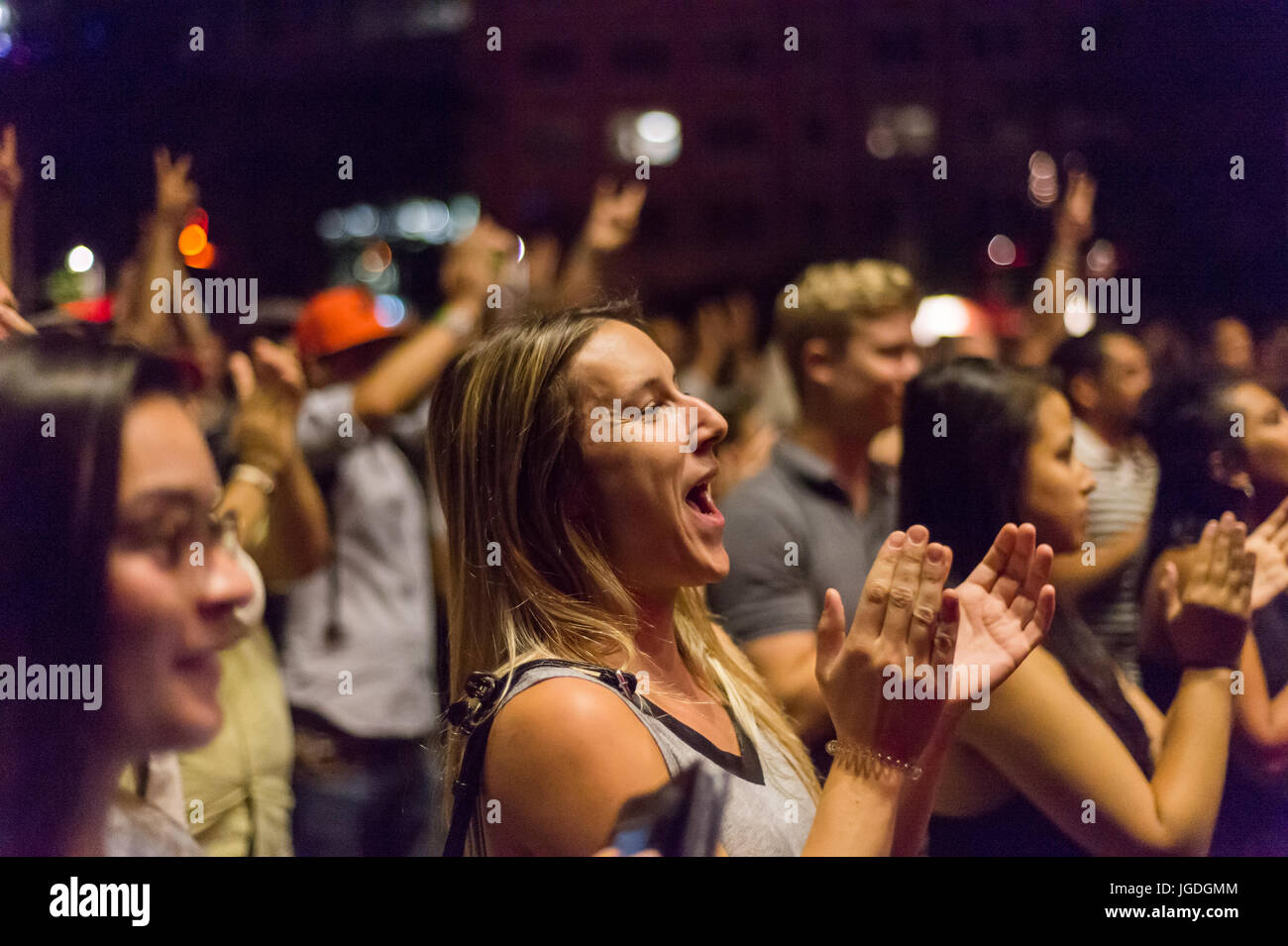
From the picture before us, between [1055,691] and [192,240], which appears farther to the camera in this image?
[192,240]

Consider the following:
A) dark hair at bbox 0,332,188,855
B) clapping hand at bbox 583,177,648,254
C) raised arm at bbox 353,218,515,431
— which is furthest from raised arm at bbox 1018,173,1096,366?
dark hair at bbox 0,332,188,855

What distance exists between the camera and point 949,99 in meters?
8.08

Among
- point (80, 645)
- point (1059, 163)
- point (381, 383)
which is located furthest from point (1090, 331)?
point (1059, 163)

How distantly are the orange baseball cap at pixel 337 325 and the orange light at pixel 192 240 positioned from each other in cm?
35

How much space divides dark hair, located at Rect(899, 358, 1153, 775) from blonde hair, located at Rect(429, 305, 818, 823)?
0.79m

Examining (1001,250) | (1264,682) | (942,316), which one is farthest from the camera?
(1001,250)

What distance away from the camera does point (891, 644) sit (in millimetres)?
1333

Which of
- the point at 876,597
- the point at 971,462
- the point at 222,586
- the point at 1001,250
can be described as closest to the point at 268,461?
the point at 222,586

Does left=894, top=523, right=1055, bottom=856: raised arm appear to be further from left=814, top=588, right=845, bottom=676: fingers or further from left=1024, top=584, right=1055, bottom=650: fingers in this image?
left=814, top=588, right=845, bottom=676: fingers

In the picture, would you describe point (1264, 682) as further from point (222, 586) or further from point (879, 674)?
point (222, 586)

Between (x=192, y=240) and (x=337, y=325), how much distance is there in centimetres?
45

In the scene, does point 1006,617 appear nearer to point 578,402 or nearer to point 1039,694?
point 1039,694

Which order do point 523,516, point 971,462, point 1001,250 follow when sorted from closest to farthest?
point 523,516, point 971,462, point 1001,250

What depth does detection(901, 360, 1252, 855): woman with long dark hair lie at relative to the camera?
1.71 m
